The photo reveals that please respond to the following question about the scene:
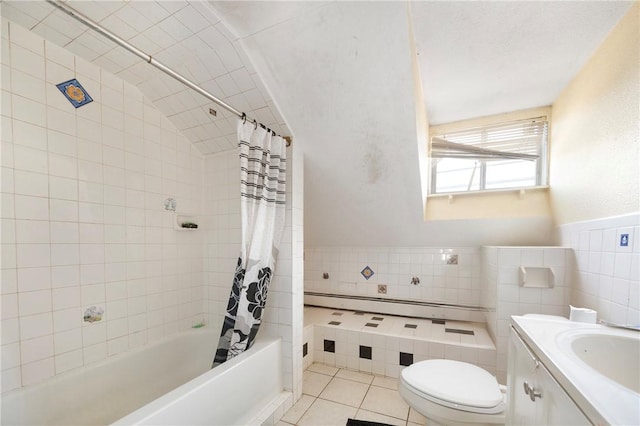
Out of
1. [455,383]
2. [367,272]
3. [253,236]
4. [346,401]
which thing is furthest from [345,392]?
[253,236]

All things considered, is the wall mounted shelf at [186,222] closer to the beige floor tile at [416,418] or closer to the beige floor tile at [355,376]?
the beige floor tile at [355,376]

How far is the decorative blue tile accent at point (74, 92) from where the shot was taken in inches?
55.4

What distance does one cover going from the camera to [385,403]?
1835 mm

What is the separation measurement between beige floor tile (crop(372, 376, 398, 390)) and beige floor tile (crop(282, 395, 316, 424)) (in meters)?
0.55

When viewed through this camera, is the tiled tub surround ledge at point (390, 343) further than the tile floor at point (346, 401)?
Yes

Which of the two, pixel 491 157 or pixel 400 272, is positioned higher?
pixel 491 157

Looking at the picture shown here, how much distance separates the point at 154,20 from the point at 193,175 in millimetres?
1095

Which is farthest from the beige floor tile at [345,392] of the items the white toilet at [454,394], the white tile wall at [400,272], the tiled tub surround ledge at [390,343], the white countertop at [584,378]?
the white countertop at [584,378]

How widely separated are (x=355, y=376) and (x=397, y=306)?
2.78ft

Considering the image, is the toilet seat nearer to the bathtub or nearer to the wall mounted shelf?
the bathtub

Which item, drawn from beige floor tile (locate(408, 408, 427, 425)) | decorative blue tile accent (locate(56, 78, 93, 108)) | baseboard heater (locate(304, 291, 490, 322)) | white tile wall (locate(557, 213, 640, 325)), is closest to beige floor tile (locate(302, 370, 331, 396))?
beige floor tile (locate(408, 408, 427, 425))

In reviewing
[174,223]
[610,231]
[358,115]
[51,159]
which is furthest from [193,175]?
[610,231]

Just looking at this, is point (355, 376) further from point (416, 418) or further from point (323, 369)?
point (416, 418)

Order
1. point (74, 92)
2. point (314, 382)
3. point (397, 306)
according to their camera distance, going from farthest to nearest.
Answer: point (397, 306), point (314, 382), point (74, 92)
